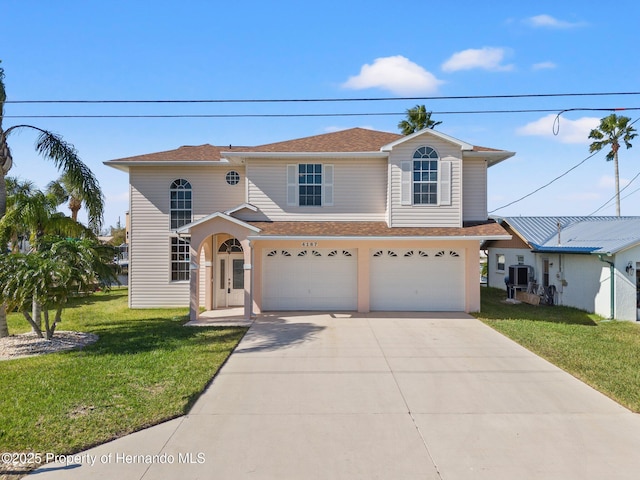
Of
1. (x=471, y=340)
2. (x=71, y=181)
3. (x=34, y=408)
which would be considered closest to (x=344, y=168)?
(x=471, y=340)

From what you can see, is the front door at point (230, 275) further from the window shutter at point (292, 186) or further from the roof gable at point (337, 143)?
the roof gable at point (337, 143)

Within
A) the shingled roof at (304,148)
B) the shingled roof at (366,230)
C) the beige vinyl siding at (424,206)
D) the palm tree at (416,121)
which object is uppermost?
the palm tree at (416,121)

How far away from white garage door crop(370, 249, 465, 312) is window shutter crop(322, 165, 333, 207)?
8.33ft

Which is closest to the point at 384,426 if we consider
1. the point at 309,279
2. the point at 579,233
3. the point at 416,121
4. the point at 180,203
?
the point at 309,279

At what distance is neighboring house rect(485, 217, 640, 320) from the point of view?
14328 mm

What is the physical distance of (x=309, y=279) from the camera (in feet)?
51.3

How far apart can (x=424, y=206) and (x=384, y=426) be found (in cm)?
1040

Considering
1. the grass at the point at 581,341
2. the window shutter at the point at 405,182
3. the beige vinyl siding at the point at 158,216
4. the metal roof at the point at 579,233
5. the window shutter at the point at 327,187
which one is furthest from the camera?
the beige vinyl siding at the point at 158,216

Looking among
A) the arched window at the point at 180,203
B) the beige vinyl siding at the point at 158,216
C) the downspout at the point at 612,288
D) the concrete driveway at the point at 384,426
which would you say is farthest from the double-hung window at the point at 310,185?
the downspout at the point at 612,288

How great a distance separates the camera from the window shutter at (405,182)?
15.2 m

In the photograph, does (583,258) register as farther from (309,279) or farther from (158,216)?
(158,216)

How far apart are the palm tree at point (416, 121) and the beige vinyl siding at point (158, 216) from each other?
16484 millimetres

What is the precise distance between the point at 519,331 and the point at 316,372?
6814 millimetres

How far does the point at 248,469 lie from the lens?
16.2 feet
